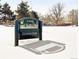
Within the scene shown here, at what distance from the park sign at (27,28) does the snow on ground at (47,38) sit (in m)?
0.08

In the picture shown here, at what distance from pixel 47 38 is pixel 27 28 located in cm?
36

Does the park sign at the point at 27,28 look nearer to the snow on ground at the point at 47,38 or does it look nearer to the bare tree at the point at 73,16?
the snow on ground at the point at 47,38

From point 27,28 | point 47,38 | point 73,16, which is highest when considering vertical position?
point 73,16

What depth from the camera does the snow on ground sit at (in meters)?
1.81

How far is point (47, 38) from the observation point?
214cm

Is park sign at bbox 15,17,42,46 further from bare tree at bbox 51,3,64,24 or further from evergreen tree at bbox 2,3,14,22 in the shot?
bare tree at bbox 51,3,64,24

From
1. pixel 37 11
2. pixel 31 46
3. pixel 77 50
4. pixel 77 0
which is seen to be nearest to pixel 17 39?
pixel 31 46

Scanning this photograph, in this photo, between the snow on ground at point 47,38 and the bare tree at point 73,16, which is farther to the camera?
the bare tree at point 73,16

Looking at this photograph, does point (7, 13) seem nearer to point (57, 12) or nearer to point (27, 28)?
point (27, 28)

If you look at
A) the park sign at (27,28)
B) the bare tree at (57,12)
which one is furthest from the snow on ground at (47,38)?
the bare tree at (57,12)

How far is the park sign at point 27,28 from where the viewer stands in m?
1.97

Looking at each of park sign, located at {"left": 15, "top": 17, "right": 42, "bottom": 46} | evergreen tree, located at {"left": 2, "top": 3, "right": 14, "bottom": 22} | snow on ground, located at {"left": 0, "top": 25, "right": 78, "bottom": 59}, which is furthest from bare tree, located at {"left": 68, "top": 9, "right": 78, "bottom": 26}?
evergreen tree, located at {"left": 2, "top": 3, "right": 14, "bottom": 22}

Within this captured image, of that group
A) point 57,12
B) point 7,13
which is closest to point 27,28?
point 7,13

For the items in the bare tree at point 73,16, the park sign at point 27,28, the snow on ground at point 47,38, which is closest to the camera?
the snow on ground at point 47,38
